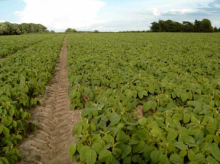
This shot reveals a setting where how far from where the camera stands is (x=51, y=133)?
4004 mm

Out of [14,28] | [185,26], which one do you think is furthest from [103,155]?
[14,28]

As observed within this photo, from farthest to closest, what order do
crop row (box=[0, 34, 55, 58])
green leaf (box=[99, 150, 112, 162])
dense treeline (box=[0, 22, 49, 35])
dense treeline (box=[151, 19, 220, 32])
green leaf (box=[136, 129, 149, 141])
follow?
dense treeline (box=[151, 19, 220, 32]), dense treeline (box=[0, 22, 49, 35]), crop row (box=[0, 34, 55, 58]), green leaf (box=[136, 129, 149, 141]), green leaf (box=[99, 150, 112, 162])

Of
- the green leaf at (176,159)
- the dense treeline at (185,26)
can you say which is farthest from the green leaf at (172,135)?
the dense treeline at (185,26)

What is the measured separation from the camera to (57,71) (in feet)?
32.9

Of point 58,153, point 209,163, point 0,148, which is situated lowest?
point 58,153

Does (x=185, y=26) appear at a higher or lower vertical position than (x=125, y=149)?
higher

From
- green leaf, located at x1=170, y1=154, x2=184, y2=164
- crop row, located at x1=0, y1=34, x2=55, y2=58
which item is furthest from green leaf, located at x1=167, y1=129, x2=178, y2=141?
crop row, located at x1=0, y1=34, x2=55, y2=58

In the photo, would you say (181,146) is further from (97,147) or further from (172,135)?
(97,147)

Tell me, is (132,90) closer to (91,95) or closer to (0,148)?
(91,95)

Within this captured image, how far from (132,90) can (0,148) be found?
2.86 meters

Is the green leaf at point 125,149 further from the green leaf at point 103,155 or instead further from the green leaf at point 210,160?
the green leaf at point 210,160

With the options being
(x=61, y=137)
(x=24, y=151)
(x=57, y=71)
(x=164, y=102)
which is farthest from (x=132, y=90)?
(x=57, y=71)

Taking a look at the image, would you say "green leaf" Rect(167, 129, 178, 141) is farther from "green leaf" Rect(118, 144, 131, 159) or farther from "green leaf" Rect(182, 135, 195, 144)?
"green leaf" Rect(118, 144, 131, 159)

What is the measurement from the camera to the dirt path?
323 cm
